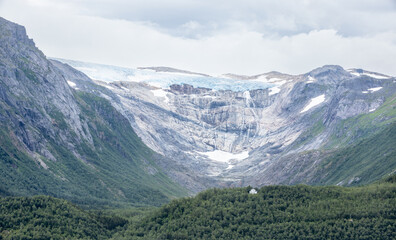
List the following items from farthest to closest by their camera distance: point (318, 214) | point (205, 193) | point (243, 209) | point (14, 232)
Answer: point (205, 193) < point (243, 209) < point (318, 214) < point (14, 232)

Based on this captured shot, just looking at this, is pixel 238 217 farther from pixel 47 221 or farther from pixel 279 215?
pixel 47 221

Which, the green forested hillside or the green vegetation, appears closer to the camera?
the green forested hillside

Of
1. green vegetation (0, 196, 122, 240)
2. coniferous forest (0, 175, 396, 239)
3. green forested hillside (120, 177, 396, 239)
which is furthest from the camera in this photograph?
green vegetation (0, 196, 122, 240)

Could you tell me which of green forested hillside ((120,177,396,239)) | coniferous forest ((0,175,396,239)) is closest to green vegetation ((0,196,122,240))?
coniferous forest ((0,175,396,239))

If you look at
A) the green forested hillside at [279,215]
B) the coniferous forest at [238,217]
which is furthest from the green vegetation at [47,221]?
the green forested hillside at [279,215]

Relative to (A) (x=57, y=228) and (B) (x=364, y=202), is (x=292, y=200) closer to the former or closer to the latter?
(B) (x=364, y=202)

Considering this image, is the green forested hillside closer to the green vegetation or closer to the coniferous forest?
the coniferous forest

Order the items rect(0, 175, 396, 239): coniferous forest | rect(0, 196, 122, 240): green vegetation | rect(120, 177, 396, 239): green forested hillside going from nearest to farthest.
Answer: rect(120, 177, 396, 239): green forested hillside, rect(0, 175, 396, 239): coniferous forest, rect(0, 196, 122, 240): green vegetation

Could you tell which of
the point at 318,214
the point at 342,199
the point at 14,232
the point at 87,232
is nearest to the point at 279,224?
the point at 318,214
